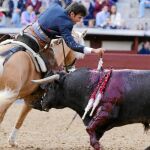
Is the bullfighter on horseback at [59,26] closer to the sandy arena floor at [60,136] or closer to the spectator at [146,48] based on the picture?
the sandy arena floor at [60,136]

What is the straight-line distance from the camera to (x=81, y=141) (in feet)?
26.4

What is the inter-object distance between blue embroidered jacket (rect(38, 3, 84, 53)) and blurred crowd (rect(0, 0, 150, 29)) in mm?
8642

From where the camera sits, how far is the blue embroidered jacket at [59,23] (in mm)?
6676

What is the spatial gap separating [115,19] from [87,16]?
2.48 feet

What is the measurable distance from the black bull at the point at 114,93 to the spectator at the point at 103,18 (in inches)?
375

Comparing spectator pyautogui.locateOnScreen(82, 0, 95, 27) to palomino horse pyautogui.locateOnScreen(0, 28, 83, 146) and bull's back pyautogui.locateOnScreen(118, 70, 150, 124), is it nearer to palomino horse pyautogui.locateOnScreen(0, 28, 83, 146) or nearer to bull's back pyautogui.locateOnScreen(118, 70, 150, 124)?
palomino horse pyautogui.locateOnScreen(0, 28, 83, 146)

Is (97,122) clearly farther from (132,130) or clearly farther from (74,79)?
(132,130)

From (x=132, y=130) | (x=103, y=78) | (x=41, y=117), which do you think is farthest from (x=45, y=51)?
(x=41, y=117)

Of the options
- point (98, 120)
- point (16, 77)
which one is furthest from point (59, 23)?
point (98, 120)

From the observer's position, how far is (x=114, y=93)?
6105 mm

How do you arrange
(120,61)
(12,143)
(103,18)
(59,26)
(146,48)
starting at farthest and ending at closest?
(103,18)
(146,48)
(120,61)
(12,143)
(59,26)

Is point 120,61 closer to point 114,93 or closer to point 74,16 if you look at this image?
point 74,16

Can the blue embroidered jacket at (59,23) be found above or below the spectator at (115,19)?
above

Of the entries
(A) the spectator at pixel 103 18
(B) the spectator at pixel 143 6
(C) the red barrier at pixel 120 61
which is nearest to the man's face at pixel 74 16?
→ (C) the red barrier at pixel 120 61
